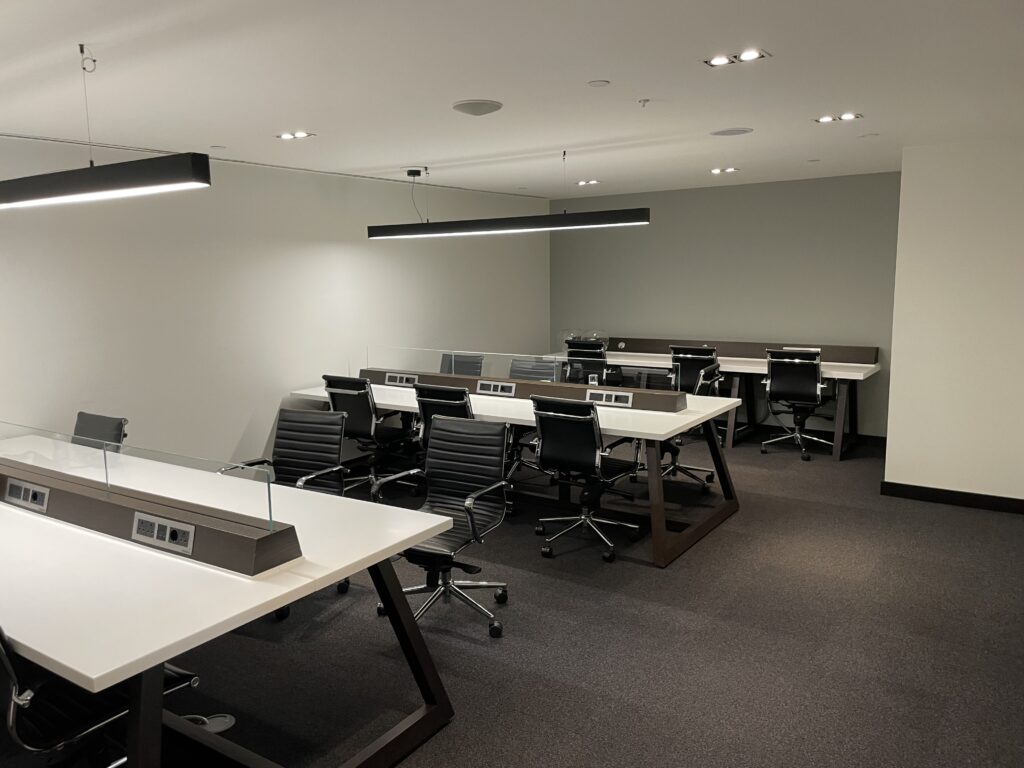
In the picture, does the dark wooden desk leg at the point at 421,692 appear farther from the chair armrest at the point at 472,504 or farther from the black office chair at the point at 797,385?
the black office chair at the point at 797,385

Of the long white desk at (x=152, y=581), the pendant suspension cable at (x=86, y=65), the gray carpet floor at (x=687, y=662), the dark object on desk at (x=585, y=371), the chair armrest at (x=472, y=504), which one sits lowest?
the gray carpet floor at (x=687, y=662)

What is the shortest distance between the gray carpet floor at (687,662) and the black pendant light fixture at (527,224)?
6.92 ft

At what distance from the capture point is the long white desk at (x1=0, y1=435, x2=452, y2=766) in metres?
1.83

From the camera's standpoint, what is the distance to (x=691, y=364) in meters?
6.97

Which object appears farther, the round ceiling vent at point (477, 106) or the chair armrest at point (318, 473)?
the chair armrest at point (318, 473)

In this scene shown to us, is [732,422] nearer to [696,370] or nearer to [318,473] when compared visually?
[696,370]

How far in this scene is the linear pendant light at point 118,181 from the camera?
91.1 inches

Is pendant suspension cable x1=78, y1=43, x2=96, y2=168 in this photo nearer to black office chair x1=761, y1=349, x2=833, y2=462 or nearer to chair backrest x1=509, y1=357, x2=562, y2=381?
chair backrest x1=509, y1=357, x2=562, y2=381

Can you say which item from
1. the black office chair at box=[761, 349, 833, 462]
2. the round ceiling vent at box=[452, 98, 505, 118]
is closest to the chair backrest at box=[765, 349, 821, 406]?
the black office chair at box=[761, 349, 833, 462]

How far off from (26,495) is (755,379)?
6503 millimetres

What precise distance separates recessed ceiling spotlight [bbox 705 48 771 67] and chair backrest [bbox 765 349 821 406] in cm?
410

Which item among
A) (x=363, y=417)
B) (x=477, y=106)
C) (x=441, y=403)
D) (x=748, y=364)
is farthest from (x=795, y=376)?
(x=477, y=106)

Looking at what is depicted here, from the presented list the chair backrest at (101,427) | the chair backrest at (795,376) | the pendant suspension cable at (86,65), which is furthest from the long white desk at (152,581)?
the chair backrest at (795,376)

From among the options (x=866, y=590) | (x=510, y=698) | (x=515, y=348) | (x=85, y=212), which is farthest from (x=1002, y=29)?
(x=515, y=348)
